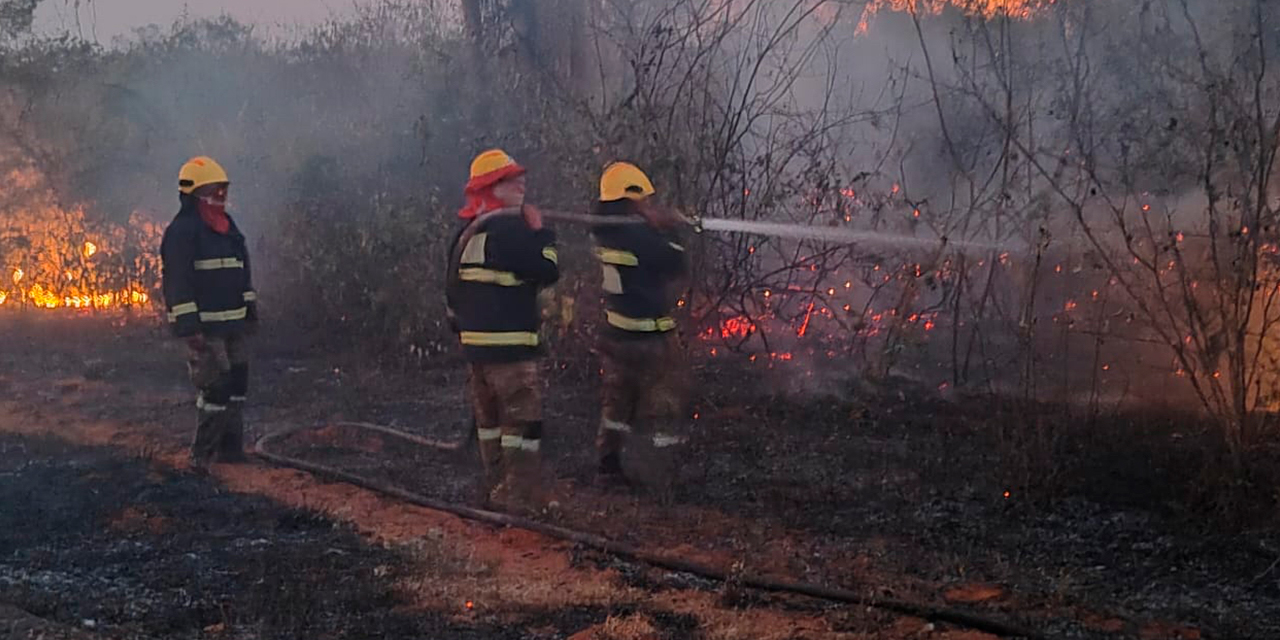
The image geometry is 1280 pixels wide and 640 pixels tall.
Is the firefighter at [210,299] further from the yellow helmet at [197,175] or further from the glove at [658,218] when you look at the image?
the glove at [658,218]

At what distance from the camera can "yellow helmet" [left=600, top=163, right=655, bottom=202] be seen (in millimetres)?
6270

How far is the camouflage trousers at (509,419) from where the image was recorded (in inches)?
233

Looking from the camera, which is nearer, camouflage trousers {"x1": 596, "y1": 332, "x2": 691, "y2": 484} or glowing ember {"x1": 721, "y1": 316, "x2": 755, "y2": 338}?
camouflage trousers {"x1": 596, "y1": 332, "x2": 691, "y2": 484}

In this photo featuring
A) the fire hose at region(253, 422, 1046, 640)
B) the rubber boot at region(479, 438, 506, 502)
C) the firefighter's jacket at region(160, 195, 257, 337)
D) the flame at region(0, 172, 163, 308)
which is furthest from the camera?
the flame at region(0, 172, 163, 308)

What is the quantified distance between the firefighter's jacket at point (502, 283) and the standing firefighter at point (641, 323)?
531mm

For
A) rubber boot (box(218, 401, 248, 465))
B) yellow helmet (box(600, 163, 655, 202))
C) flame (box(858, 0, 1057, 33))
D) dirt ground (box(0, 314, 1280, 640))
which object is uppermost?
flame (box(858, 0, 1057, 33))

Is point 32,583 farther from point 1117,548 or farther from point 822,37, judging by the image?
point 822,37

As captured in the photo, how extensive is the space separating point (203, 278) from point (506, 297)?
2.28 m

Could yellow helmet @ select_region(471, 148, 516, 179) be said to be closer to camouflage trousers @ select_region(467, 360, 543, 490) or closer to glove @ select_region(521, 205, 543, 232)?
glove @ select_region(521, 205, 543, 232)

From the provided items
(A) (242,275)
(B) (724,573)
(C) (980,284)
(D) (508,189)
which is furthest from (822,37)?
(B) (724,573)

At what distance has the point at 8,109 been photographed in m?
14.8

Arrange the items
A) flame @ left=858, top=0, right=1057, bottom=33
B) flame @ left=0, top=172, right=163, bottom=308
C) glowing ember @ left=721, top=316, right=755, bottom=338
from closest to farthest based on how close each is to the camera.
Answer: flame @ left=858, top=0, right=1057, bottom=33
glowing ember @ left=721, top=316, right=755, bottom=338
flame @ left=0, top=172, right=163, bottom=308

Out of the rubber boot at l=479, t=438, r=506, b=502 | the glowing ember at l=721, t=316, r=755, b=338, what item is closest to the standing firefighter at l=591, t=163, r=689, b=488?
the rubber boot at l=479, t=438, r=506, b=502

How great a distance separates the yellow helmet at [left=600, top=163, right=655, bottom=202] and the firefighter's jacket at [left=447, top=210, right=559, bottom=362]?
54 centimetres
